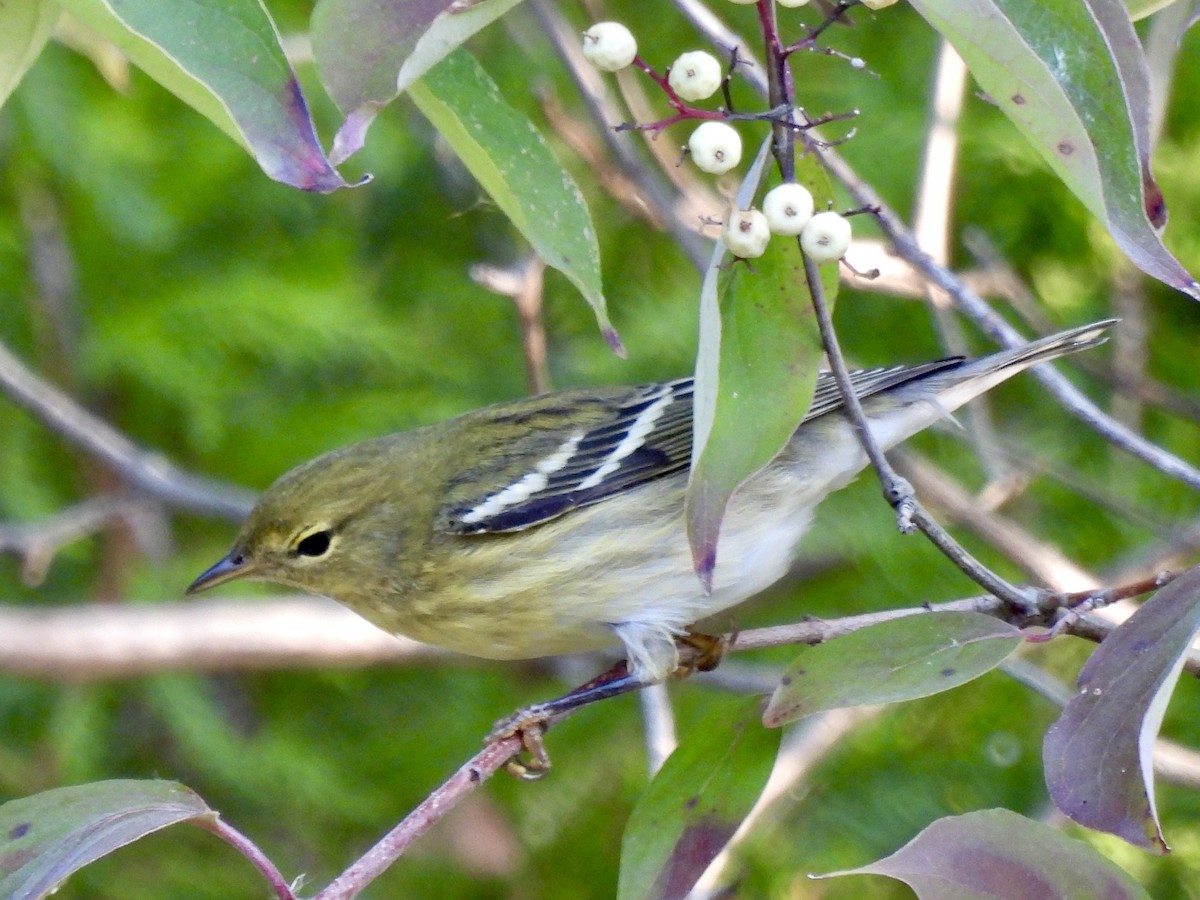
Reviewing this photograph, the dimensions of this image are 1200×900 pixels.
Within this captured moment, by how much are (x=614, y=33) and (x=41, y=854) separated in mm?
903

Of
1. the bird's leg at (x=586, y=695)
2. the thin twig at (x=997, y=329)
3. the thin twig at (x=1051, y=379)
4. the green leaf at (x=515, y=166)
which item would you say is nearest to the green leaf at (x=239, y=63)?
the green leaf at (x=515, y=166)

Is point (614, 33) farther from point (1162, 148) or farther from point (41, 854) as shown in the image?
point (1162, 148)

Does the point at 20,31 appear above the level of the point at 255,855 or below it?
above

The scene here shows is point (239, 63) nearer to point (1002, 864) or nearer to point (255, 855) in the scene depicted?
point (255, 855)

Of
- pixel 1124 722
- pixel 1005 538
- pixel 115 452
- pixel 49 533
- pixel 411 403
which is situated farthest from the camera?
pixel 411 403

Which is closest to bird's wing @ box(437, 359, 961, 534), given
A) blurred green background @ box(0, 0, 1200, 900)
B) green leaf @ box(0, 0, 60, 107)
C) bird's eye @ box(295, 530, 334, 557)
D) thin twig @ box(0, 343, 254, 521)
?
bird's eye @ box(295, 530, 334, 557)

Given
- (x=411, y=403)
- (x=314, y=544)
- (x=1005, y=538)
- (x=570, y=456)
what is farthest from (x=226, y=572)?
(x=1005, y=538)

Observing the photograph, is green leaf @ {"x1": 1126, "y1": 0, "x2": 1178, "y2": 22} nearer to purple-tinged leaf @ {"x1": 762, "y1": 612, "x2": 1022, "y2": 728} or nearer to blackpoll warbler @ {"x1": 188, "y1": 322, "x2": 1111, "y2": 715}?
purple-tinged leaf @ {"x1": 762, "y1": 612, "x2": 1022, "y2": 728}

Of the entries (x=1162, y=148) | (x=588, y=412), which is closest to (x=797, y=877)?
(x=588, y=412)

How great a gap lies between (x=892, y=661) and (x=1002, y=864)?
204mm

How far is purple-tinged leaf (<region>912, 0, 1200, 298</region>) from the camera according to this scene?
1.13 m

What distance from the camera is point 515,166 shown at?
1381 millimetres

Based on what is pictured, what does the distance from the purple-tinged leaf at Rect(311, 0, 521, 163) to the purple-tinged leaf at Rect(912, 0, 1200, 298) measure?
374mm

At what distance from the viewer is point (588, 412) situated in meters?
2.78
